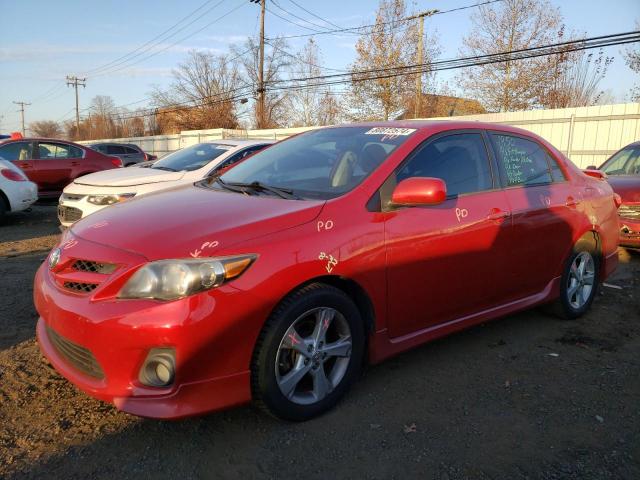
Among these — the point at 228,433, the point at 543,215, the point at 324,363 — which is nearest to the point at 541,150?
the point at 543,215

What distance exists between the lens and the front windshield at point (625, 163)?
24.7 ft

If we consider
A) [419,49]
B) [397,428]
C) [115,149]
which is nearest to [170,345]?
[397,428]

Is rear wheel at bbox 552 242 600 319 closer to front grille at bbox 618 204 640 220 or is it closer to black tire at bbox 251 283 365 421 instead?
black tire at bbox 251 283 365 421

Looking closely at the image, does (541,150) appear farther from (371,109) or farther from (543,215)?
(371,109)

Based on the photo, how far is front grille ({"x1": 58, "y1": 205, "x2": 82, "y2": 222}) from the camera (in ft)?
21.7

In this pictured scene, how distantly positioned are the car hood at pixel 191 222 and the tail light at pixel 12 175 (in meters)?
6.61

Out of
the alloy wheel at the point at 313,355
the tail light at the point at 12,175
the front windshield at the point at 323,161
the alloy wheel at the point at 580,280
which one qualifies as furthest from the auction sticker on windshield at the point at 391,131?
the tail light at the point at 12,175

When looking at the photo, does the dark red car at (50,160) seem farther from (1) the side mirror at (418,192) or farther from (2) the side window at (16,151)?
(1) the side mirror at (418,192)

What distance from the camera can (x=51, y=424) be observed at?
8.71 feet

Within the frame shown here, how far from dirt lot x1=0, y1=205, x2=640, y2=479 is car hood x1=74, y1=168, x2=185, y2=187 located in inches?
127

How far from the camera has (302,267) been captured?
2.56m

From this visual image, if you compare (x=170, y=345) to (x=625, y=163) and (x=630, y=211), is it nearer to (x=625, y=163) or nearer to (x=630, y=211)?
(x=630, y=211)

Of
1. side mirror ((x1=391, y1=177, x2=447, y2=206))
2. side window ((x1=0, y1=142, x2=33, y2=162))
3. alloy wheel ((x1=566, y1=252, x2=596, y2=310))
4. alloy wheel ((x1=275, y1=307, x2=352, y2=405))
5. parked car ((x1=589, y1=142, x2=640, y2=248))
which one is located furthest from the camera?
side window ((x1=0, y1=142, x2=33, y2=162))

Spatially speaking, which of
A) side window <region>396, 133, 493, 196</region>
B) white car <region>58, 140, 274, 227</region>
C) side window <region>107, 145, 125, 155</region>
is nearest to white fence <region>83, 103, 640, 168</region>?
white car <region>58, 140, 274, 227</region>
